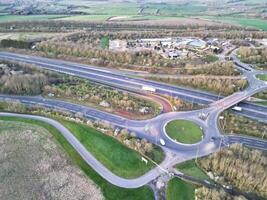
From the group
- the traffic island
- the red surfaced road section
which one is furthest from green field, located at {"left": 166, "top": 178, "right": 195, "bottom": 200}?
the traffic island

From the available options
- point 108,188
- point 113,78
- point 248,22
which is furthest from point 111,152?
point 248,22

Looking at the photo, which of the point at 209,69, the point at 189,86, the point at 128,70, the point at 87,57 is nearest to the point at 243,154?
the point at 189,86

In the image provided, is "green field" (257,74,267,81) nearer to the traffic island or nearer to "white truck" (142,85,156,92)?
the traffic island

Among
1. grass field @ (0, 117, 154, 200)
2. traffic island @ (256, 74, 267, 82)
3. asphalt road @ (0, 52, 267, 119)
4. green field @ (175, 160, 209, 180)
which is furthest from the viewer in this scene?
traffic island @ (256, 74, 267, 82)

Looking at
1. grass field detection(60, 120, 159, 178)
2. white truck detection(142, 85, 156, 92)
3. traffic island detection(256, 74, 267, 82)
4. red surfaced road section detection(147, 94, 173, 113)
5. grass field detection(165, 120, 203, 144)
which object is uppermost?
traffic island detection(256, 74, 267, 82)

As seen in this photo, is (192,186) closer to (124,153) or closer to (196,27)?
(124,153)

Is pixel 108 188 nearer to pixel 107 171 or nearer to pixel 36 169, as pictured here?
pixel 107 171
